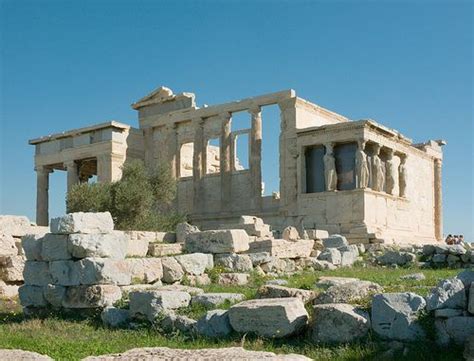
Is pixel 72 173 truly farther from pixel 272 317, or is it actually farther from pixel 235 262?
Answer: pixel 272 317

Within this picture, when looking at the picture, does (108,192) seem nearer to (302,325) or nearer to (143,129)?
(143,129)

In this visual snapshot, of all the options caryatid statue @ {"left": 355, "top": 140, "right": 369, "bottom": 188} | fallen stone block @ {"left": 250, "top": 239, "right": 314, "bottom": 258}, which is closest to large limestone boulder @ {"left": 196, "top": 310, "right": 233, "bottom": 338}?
fallen stone block @ {"left": 250, "top": 239, "right": 314, "bottom": 258}

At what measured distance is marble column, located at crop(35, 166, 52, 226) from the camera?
104ft

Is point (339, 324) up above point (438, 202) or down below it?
below

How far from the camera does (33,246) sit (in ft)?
→ 35.2

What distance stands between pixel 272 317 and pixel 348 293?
1.14 meters

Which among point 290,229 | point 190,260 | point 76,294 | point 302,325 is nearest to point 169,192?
point 290,229

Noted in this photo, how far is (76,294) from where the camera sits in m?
9.84

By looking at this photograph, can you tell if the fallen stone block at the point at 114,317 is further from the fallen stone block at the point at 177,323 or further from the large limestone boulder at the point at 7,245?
the large limestone boulder at the point at 7,245

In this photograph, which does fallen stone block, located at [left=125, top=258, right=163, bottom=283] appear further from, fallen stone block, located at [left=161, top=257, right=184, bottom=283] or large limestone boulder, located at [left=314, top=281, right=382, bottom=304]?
large limestone boulder, located at [left=314, top=281, right=382, bottom=304]

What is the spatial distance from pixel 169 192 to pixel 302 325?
20.6 m

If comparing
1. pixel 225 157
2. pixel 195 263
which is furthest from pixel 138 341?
pixel 225 157

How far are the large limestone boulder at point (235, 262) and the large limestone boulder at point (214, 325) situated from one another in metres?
5.12

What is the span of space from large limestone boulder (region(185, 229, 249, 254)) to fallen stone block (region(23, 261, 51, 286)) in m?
3.83
